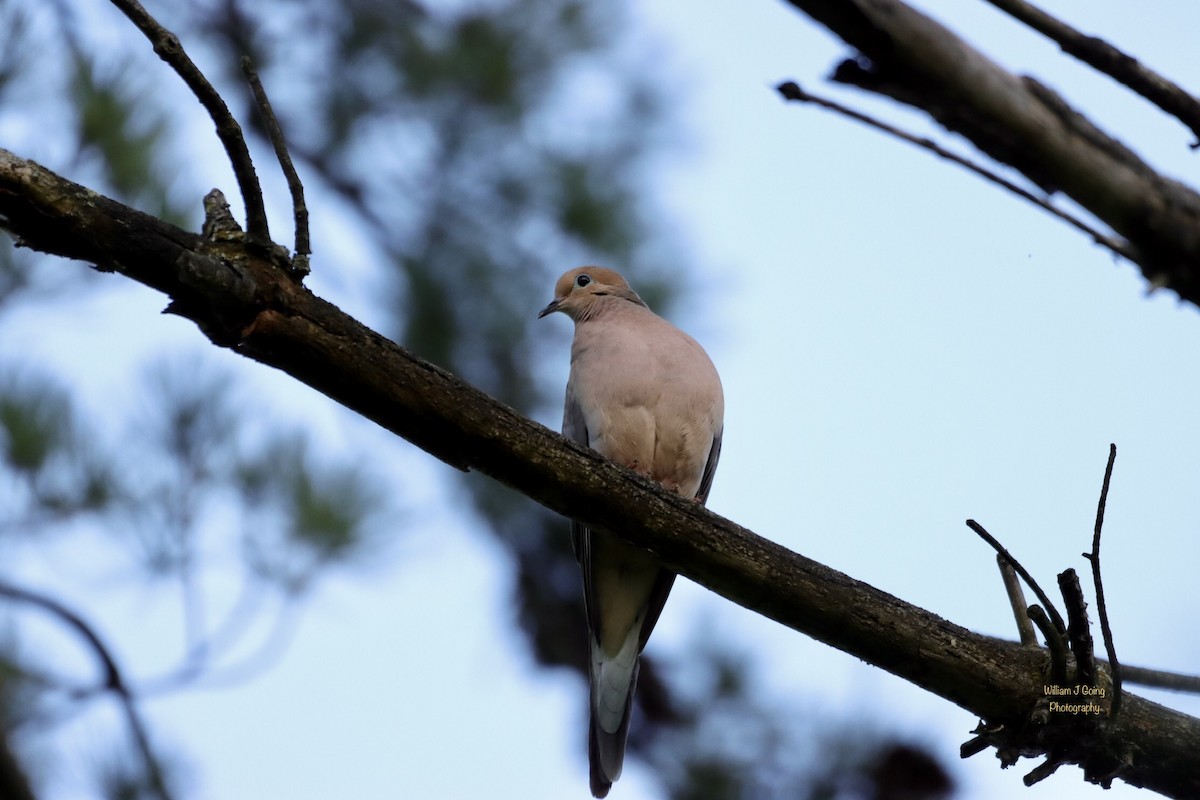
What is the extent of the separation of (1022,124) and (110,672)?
7.52ft

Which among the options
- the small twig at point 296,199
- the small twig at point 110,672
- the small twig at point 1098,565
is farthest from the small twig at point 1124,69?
the small twig at point 110,672

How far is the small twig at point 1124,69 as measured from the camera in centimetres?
101

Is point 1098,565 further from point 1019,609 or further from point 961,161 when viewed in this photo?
point 961,161

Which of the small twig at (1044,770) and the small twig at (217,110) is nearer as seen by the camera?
the small twig at (217,110)

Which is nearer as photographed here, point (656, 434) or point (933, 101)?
point (933, 101)

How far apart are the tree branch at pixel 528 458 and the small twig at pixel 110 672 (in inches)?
40.8

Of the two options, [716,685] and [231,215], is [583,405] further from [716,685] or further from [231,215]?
[231,215]

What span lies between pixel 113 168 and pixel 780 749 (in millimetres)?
2418

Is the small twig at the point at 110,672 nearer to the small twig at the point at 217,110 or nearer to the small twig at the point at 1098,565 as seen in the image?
the small twig at the point at 217,110

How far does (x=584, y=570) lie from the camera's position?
3395 millimetres

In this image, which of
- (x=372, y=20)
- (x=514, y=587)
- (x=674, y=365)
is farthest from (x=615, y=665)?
(x=372, y=20)

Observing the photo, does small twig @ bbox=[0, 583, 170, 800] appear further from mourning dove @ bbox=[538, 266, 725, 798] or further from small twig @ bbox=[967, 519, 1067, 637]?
small twig @ bbox=[967, 519, 1067, 637]

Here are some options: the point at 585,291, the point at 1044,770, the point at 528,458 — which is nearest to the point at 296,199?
the point at 528,458

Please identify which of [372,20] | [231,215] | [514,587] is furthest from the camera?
[372,20]
